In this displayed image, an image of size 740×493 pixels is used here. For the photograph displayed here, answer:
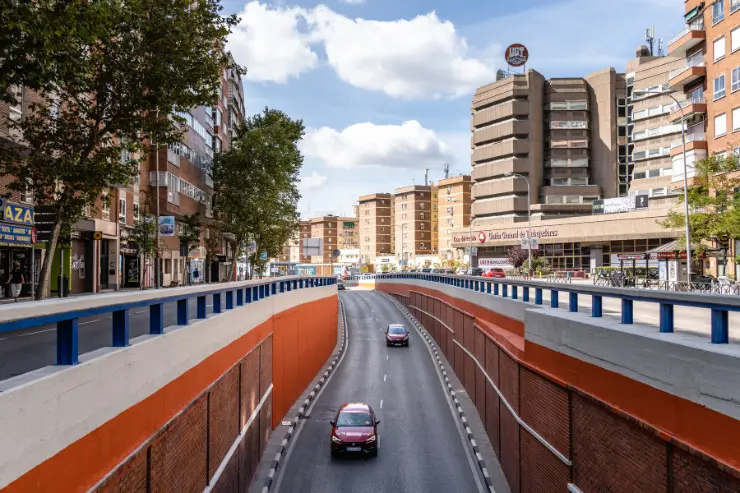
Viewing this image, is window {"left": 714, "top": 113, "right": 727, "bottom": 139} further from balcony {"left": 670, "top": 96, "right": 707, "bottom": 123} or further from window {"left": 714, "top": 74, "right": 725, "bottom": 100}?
balcony {"left": 670, "top": 96, "right": 707, "bottom": 123}

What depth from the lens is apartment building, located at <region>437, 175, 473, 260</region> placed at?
492ft

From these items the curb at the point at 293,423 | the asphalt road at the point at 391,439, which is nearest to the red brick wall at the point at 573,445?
the asphalt road at the point at 391,439

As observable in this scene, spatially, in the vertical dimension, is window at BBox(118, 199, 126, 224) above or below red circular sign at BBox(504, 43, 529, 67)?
below

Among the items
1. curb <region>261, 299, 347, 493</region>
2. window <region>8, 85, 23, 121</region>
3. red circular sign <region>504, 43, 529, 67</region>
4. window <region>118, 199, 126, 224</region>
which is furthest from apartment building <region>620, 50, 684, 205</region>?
window <region>8, 85, 23, 121</region>

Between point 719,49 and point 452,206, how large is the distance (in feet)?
361

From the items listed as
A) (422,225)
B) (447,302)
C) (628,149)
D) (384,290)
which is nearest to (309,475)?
(447,302)

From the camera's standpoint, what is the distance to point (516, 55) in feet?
343

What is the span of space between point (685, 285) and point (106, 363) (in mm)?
34909

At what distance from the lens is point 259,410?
58.5 ft

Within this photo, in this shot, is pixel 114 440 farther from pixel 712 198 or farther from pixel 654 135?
pixel 654 135

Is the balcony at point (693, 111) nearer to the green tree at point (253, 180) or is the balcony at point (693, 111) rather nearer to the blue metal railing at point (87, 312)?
the green tree at point (253, 180)

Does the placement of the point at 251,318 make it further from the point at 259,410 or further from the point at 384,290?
the point at 384,290

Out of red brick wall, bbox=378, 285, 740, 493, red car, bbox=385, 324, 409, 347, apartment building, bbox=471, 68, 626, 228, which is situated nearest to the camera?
red brick wall, bbox=378, 285, 740, 493

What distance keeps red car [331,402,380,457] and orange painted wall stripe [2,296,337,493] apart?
9.89m
